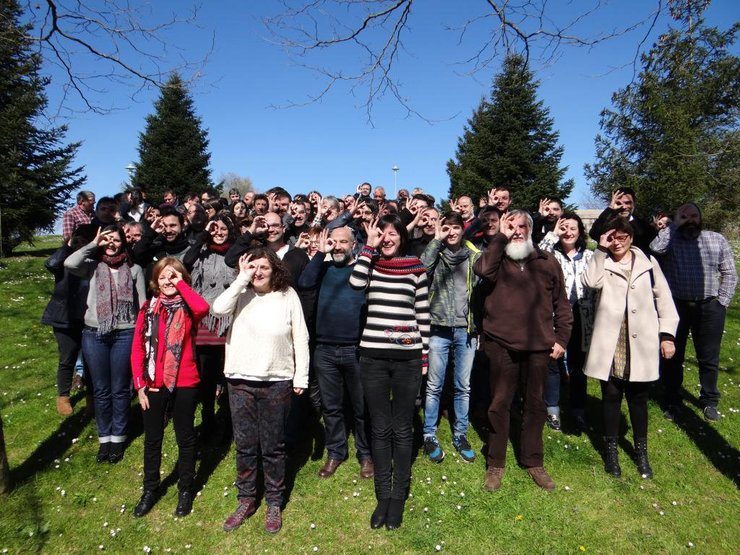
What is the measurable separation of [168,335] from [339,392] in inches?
62.5

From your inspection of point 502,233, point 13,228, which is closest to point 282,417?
point 502,233

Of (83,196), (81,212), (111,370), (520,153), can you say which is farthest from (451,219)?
(520,153)

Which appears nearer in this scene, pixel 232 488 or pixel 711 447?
pixel 232 488

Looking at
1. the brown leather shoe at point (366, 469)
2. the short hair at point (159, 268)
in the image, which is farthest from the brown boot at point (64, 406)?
the brown leather shoe at point (366, 469)

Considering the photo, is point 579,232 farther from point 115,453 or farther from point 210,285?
point 115,453

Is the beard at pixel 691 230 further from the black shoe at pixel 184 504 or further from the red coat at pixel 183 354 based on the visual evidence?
the black shoe at pixel 184 504

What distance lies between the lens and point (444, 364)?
439 centimetres

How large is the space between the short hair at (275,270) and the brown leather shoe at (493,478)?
8.26 feet

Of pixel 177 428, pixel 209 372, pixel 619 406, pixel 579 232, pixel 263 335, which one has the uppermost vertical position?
pixel 579 232

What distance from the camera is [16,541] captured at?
329 centimetres

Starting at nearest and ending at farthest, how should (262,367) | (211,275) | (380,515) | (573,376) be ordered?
(262,367) → (380,515) → (211,275) → (573,376)

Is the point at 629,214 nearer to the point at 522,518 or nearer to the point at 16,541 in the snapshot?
the point at 522,518

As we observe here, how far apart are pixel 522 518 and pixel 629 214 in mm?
3706

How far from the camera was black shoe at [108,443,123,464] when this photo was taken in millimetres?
4262
